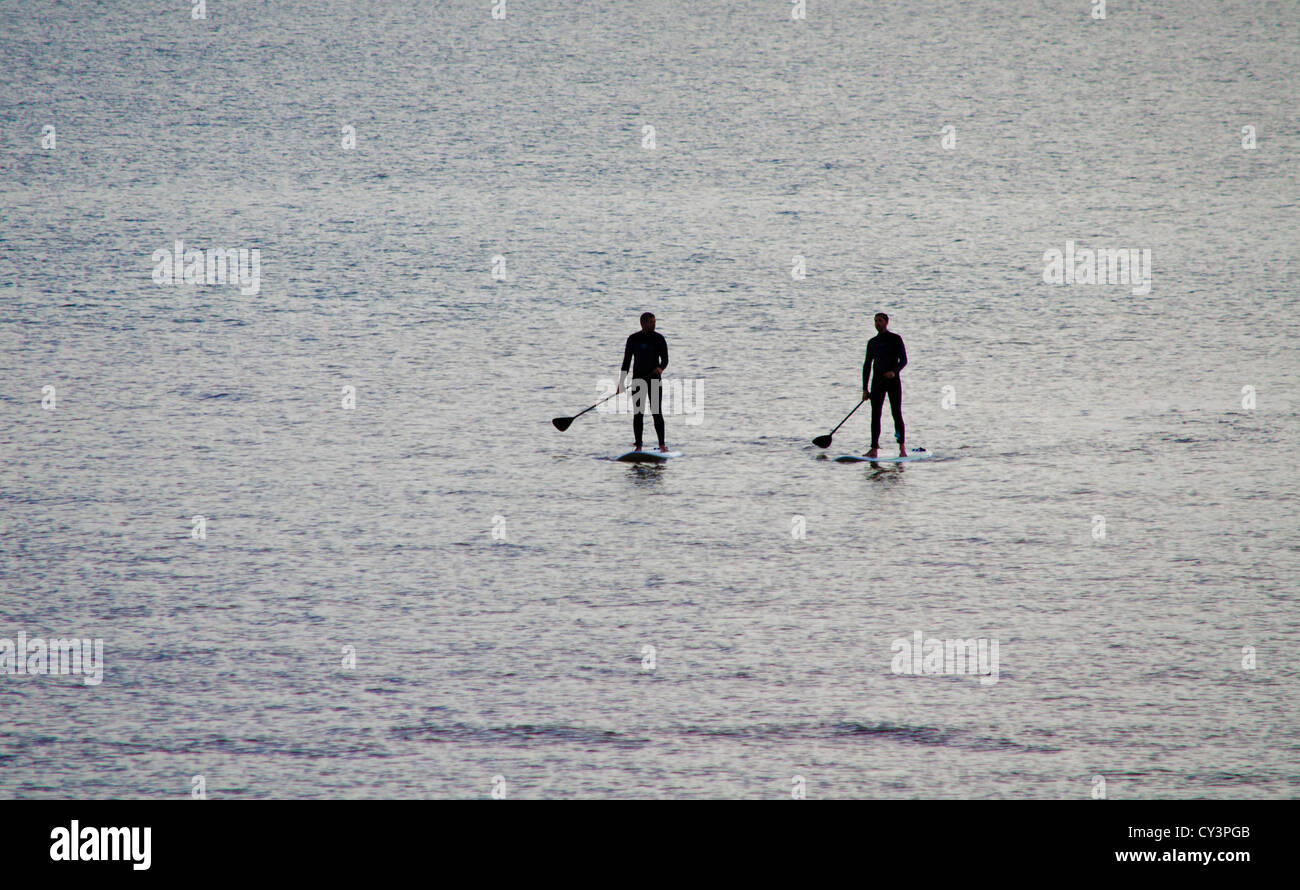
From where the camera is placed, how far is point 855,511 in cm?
1559

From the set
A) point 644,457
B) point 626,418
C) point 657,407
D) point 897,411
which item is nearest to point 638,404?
point 657,407

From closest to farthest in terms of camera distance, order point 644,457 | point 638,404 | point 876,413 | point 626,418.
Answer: point 876,413
point 644,457
point 638,404
point 626,418

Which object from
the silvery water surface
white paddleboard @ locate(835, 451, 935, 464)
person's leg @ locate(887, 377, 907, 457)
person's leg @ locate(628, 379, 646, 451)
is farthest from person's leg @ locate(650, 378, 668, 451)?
person's leg @ locate(887, 377, 907, 457)

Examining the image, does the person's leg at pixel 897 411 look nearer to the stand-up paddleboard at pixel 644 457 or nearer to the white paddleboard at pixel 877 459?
the white paddleboard at pixel 877 459

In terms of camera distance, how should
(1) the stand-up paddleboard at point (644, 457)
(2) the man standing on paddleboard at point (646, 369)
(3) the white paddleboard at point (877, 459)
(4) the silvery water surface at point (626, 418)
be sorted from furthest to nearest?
(2) the man standing on paddleboard at point (646, 369), (1) the stand-up paddleboard at point (644, 457), (3) the white paddleboard at point (877, 459), (4) the silvery water surface at point (626, 418)

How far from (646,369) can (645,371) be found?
0.04 m

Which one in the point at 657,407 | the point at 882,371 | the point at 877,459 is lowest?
the point at 877,459

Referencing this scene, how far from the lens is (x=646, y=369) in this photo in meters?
18.2

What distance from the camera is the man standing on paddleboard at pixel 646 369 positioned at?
18.2m

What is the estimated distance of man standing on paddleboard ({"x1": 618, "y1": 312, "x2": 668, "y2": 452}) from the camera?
717 inches

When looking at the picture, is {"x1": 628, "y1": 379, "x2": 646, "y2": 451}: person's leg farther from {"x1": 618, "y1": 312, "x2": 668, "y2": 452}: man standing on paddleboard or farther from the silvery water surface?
the silvery water surface

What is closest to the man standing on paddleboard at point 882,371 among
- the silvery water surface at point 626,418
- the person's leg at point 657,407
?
the silvery water surface at point 626,418

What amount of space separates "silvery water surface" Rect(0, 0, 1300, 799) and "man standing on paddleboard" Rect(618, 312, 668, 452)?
792mm

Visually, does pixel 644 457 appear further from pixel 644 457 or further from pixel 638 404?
pixel 638 404
